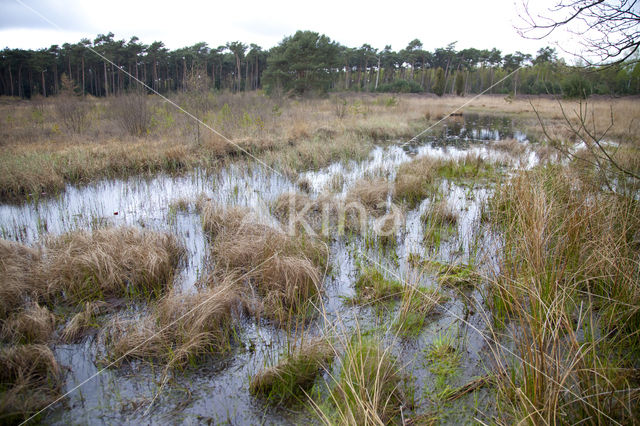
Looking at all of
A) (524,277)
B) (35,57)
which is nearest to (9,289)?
(524,277)

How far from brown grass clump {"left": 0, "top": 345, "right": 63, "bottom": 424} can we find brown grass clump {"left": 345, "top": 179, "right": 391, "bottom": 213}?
4420 millimetres

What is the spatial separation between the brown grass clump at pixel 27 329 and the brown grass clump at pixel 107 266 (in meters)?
0.49

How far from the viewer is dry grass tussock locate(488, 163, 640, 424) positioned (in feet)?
5.89

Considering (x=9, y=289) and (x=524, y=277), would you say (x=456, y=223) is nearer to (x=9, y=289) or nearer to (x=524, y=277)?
(x=524, y=277)

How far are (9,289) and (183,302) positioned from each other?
1.65 meters

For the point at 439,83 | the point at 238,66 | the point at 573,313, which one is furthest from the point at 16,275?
the point at 439,83

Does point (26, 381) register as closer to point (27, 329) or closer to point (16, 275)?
point (27, 329)

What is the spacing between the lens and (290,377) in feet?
7.93

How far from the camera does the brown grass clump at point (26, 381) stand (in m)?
2.17

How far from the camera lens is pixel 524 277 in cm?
255

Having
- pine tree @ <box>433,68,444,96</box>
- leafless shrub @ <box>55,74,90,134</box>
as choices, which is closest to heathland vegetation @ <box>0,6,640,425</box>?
leafless shrub @ <box>55,74,90,134</box>

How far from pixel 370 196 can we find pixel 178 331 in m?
4.06

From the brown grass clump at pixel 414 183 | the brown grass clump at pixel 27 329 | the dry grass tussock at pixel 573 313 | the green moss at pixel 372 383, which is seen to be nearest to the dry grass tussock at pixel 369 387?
the green moss at pixel 372 383

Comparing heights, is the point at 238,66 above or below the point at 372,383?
above
